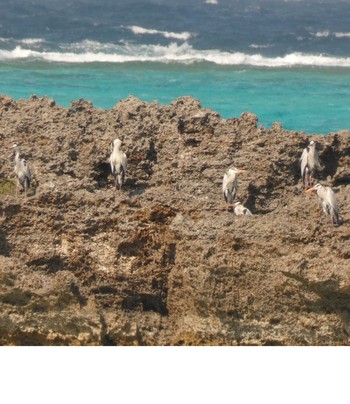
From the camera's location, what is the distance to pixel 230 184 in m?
6.85

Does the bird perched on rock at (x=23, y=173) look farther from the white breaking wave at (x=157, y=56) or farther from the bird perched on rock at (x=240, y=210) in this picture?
the white breaking wave at (x=157, y=56)

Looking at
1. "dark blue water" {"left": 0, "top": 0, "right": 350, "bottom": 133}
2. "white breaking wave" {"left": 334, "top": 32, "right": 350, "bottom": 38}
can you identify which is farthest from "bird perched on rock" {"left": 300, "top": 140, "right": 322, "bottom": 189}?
"white breaking wave" {"left": 334, "top": 32, "right": 350, "bottom": 38}

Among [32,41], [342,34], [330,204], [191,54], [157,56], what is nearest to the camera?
[330,204]

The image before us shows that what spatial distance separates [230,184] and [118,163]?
866 millimetres

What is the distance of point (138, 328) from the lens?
6793 millimetres

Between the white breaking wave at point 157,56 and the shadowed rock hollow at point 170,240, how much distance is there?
1947 cm

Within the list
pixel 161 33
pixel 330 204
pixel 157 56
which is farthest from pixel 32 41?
pixel 330 204

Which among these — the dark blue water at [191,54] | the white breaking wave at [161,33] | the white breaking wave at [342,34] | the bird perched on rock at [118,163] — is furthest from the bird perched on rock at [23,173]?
the white breaking wave at [342,34]

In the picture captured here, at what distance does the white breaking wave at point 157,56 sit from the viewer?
27031mm

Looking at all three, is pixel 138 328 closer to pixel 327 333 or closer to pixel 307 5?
pixel 327 333

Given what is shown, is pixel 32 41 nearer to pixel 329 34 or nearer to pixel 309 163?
pixel 329 34

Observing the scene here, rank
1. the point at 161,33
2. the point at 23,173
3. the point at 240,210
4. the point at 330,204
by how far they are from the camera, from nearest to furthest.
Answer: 1. the point at 330,204
2. the point at 240,210
3. the point at 23,173
4. the point at 161,33

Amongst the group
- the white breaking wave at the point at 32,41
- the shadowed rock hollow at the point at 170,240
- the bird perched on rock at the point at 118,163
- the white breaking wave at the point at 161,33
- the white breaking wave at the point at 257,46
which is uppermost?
the bird perched on rock at the point at 118,163

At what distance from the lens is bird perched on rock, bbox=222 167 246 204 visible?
6836 mm
